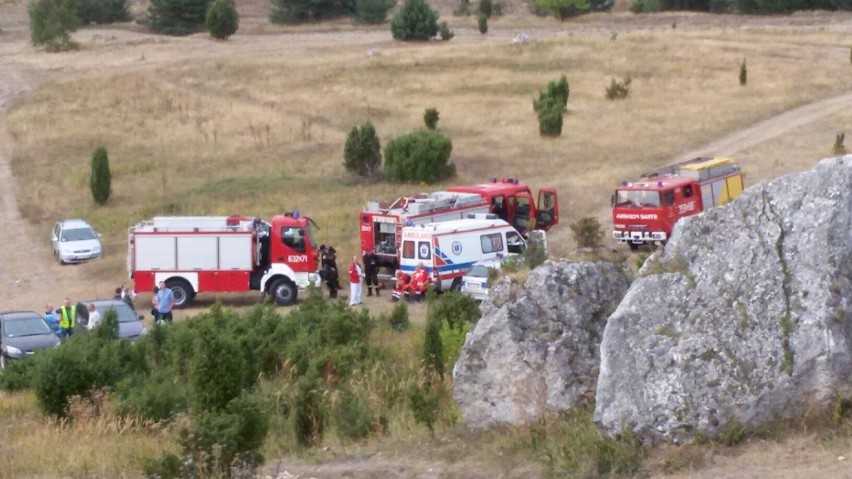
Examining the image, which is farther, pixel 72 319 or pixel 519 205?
pixel 519 205

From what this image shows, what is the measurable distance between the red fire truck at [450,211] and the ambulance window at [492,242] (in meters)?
1.97

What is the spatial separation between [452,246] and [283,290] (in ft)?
15.1

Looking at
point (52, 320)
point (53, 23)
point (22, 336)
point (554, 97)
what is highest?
point (53, 23)

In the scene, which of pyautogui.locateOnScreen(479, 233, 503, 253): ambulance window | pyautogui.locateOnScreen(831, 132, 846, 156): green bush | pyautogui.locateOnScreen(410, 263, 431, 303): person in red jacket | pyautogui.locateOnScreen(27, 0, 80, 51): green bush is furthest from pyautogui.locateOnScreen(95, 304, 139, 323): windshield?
pyautogui.locateOnScreen(27, 0, 80, 51): green bush

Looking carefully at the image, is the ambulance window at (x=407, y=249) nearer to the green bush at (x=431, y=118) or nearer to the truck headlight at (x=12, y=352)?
the truck headlight at (x=12, y=352)

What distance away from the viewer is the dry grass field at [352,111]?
43.0 meters

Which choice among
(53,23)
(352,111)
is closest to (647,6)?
(352,111)

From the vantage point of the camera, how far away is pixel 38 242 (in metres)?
40.8

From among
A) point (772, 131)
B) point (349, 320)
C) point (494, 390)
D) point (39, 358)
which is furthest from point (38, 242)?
point (494, 390)

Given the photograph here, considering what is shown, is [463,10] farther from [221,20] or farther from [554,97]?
[554,97]

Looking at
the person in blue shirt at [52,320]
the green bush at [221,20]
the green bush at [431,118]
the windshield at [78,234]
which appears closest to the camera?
the person in blue shirt at [52,320]

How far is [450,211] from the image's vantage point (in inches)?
1340

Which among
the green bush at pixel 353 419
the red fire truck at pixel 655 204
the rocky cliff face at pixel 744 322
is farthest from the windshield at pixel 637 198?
the rocky cliff face at pixel 744 322

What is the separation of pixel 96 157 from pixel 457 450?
35651 mm
